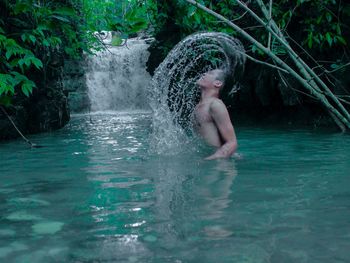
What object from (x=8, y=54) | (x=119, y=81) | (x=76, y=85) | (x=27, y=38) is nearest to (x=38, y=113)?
(x=27, y=38)

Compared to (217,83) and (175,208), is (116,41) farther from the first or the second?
(175,208)

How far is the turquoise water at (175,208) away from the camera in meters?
2.35

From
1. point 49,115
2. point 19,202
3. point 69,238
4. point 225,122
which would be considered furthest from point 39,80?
point 69,238

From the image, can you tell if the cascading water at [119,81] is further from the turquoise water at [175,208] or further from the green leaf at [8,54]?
the turquoise water at [175,208]

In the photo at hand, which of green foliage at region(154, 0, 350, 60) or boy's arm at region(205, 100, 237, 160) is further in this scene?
green foliage at region(154, 0, 350, 60)

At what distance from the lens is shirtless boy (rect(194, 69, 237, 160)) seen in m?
5.19

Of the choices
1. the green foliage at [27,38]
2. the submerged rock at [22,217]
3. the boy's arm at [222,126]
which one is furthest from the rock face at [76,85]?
the submerged rock at [22,217]

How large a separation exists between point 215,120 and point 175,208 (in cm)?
222

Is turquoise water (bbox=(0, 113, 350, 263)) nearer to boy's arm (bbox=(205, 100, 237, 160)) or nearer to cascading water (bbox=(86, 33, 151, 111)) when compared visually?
boy's arm (bbox=(205, 100, 237, 160))

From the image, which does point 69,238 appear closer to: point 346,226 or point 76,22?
point 346,226

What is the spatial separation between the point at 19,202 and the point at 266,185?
5.94ft

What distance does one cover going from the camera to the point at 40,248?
2.41 meters

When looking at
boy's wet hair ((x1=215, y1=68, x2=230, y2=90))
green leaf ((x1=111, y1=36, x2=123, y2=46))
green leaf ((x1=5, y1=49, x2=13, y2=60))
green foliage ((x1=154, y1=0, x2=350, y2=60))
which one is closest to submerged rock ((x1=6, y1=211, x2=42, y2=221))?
green leaf ((x1=111, y1=36, x2=123, y2=46))

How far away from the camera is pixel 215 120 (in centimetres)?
523
